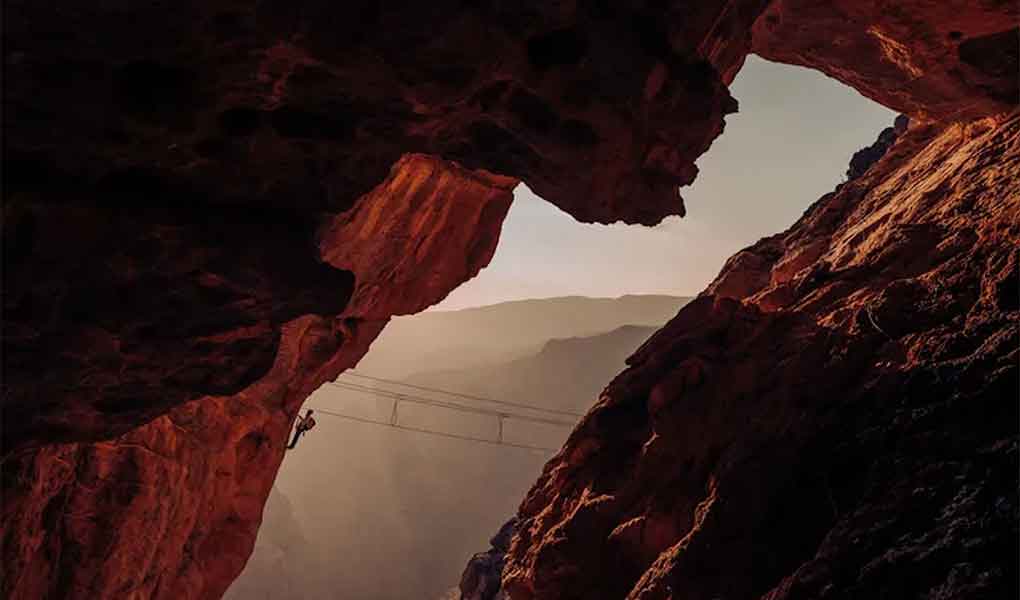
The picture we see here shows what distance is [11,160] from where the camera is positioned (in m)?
5.97

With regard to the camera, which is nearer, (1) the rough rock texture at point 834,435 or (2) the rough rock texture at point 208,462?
(1) the rough rock texture at point 834,435

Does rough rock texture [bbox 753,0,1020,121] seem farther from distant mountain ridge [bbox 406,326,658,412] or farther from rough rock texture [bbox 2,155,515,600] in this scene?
distant mountain ridge [bbox 406,326,658,412]

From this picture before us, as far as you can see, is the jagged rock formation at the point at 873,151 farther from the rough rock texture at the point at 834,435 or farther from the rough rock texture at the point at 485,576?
the rough rock texture at the point at 485,576

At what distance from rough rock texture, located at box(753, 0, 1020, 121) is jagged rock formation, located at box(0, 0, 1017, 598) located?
0.22 ft

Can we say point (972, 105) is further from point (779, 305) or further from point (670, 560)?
point (670, 560)

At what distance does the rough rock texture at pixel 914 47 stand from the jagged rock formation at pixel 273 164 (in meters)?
0.07

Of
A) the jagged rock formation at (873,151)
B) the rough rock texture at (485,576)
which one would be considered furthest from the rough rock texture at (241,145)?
the jagged rock formation at (873,151)

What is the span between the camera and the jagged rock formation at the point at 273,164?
19.3ft

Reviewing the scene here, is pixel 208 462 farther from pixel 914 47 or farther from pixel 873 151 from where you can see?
pixel 873 151

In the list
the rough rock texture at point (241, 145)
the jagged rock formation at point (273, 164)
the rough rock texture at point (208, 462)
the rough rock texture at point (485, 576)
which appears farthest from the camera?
the rough rock texture at point (485, 576)

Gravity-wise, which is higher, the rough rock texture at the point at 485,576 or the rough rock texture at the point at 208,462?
the rough rock texture at the point at 208,462

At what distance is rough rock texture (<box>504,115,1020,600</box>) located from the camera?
578cm

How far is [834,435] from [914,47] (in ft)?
32.1

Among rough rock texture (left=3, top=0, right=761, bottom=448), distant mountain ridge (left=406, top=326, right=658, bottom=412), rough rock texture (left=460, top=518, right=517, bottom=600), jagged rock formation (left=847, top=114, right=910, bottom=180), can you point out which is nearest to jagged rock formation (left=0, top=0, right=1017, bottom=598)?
rough rock texture (left=3, top=0, right=761, bottom=448)
